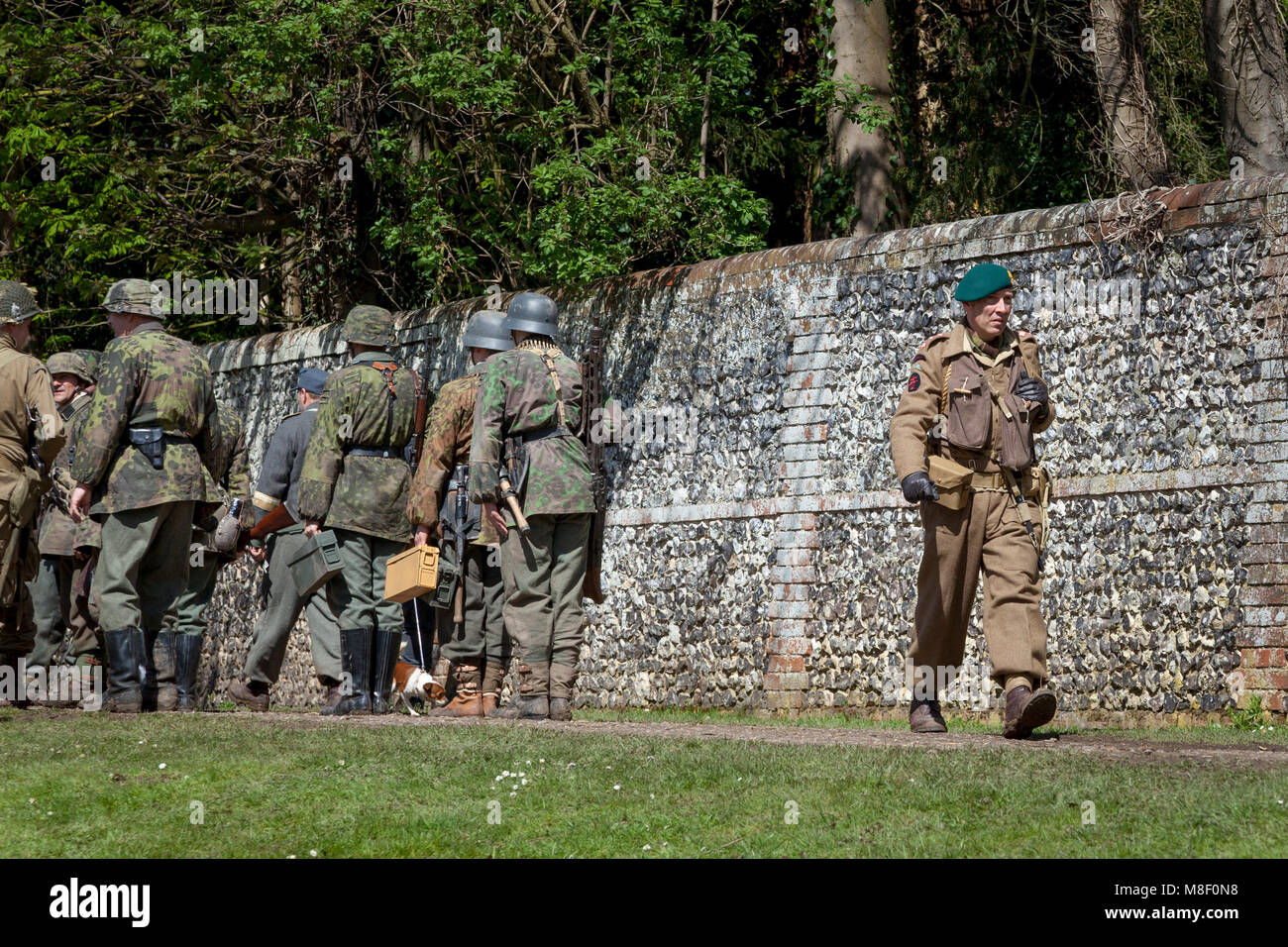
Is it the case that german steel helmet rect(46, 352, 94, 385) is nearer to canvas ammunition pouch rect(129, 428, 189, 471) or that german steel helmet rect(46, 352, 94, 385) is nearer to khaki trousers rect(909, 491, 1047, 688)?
canvas ammunition pouch rect(129, 428, 189, 471)

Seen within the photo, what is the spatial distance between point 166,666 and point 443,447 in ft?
6.42

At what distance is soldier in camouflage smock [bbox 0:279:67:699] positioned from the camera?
1004cm

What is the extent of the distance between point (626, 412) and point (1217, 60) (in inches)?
213

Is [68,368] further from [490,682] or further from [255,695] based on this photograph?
[490,682]

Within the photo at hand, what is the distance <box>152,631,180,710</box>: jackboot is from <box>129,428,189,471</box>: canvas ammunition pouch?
1040 millimetres

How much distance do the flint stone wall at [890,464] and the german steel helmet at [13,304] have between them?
15.0ft

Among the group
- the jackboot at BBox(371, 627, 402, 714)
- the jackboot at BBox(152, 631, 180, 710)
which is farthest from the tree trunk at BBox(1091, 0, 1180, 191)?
the jackboot at BBox(152, 631, 180, 710)

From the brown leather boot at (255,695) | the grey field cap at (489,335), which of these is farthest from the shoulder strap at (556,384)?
the brown leather boot at (255,695)

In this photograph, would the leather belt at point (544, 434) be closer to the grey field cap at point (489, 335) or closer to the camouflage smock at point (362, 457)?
the grey field cap at point (489, 335)

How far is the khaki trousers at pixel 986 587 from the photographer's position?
833 cm

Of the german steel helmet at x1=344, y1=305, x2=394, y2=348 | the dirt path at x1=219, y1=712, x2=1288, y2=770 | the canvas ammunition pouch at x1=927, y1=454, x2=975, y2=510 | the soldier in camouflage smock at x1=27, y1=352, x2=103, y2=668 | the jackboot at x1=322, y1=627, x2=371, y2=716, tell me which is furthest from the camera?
the soldier in camouflage smock at x1=27, y1=352, x2=103, y2=668

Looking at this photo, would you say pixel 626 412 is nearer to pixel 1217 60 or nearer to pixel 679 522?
pixel 679 522

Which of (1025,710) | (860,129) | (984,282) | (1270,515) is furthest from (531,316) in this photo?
(860,129)
